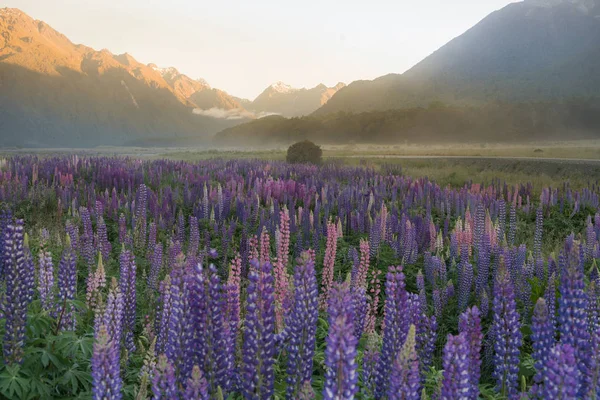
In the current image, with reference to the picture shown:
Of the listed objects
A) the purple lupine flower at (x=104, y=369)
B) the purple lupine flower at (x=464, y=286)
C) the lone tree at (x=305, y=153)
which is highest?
the lone tree at (x=305, y=153)

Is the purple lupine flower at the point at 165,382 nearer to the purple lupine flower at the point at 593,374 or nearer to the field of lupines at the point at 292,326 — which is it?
the field of lupines at the point at 292,326

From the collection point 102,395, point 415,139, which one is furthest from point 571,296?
point 415,139

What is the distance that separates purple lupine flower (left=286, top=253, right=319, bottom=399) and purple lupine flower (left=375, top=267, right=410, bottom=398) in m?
0.56

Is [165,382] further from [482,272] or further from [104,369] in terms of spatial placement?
[482,272]

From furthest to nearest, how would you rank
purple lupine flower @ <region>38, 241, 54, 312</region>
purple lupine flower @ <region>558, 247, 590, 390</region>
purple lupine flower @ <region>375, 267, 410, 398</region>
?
purple lupine flower @ <region>38, 241, 54, 312</region> < purple lupine flower @ <region>375, 267, 410, 398</region> < purple lupine flower @ <region>558, 247, 590, 390</region>

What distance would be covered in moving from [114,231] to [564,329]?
870cm

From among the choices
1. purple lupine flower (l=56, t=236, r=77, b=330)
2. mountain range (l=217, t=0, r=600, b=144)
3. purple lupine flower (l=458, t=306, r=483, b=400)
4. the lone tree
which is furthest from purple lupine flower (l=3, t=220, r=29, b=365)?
mountain range (l=217, t=0, r=600, b=144)

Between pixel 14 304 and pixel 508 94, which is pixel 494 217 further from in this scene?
pixel 508 94

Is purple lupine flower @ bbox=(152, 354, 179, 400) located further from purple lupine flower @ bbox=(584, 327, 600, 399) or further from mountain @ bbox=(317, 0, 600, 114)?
mountain @ bbox=(317, 0, 600, 114)

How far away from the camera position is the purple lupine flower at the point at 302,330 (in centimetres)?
218

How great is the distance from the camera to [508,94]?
14712cm

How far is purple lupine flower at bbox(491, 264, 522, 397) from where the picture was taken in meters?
2.70

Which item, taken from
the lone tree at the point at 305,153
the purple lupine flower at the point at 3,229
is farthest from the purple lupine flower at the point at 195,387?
the lone tree at the point at 305,153

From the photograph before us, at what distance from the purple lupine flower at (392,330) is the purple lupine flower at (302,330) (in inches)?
22.2
